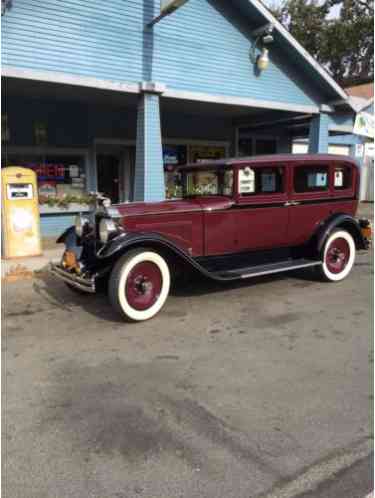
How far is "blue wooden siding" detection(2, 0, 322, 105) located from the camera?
693 centimetres

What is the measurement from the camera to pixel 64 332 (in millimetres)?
4129

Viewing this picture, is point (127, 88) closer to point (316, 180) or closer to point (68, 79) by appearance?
point (68, 79)

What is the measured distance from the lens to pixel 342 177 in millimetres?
6066

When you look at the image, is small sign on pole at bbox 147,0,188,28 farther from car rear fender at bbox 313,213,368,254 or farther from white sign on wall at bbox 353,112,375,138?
white sign on wall at bbox 353,112,375,138

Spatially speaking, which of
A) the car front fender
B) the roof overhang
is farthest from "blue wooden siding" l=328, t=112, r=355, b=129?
the car front fender

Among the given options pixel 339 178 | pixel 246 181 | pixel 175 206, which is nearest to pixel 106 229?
pixel 175 206

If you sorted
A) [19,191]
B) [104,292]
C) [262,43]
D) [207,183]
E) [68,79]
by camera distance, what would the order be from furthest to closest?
1. [262,43]
2. [68,79]
3. [19,191]
4. [207,183]
5. [104,292]

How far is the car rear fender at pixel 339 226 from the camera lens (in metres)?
5.70

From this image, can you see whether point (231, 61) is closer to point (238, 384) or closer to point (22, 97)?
point (22, 97)

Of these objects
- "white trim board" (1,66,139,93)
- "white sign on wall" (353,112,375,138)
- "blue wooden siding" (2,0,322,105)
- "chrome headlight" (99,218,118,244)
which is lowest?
"chrome headlight" (99,218,118,244)

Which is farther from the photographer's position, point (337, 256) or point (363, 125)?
point (363, 125)

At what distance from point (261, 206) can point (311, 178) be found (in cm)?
98

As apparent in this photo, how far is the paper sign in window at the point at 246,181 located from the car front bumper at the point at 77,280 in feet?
7.18

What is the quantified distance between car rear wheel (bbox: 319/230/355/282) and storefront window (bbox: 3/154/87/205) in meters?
5.96
